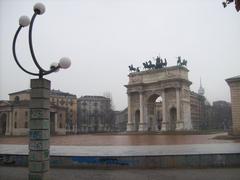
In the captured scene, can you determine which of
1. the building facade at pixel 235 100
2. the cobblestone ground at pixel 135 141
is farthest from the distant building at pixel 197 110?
the cobblestone ground at pixel 135 141

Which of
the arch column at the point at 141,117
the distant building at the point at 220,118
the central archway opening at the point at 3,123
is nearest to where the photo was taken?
the arch column at the point at 141,117

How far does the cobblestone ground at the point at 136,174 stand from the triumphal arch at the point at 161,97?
63.8m

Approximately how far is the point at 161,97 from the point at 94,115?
56.5 m

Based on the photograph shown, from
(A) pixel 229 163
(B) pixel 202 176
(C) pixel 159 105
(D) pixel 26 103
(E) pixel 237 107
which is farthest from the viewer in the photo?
(C) pixel 159 105

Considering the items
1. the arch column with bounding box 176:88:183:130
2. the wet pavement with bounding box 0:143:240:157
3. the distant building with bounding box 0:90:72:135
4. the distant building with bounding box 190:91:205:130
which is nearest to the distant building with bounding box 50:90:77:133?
the distant building with bounding box 0:90:72:135

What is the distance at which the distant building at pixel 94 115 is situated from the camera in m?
131

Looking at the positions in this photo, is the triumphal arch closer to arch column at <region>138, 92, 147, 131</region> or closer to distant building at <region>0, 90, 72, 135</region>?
arch column at <region>138, 92, 147, 131</region>

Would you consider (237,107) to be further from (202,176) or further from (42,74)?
(42,74)

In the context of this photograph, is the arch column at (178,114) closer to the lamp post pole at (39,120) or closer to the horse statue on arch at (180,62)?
the horse statue on arch at (180,62)

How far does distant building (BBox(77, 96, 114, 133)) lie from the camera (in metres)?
131

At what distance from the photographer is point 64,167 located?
626 inches

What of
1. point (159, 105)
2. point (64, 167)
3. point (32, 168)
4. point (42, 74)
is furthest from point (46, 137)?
point (159, 105)

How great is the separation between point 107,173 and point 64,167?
274 cm

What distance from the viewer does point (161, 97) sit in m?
84.0
